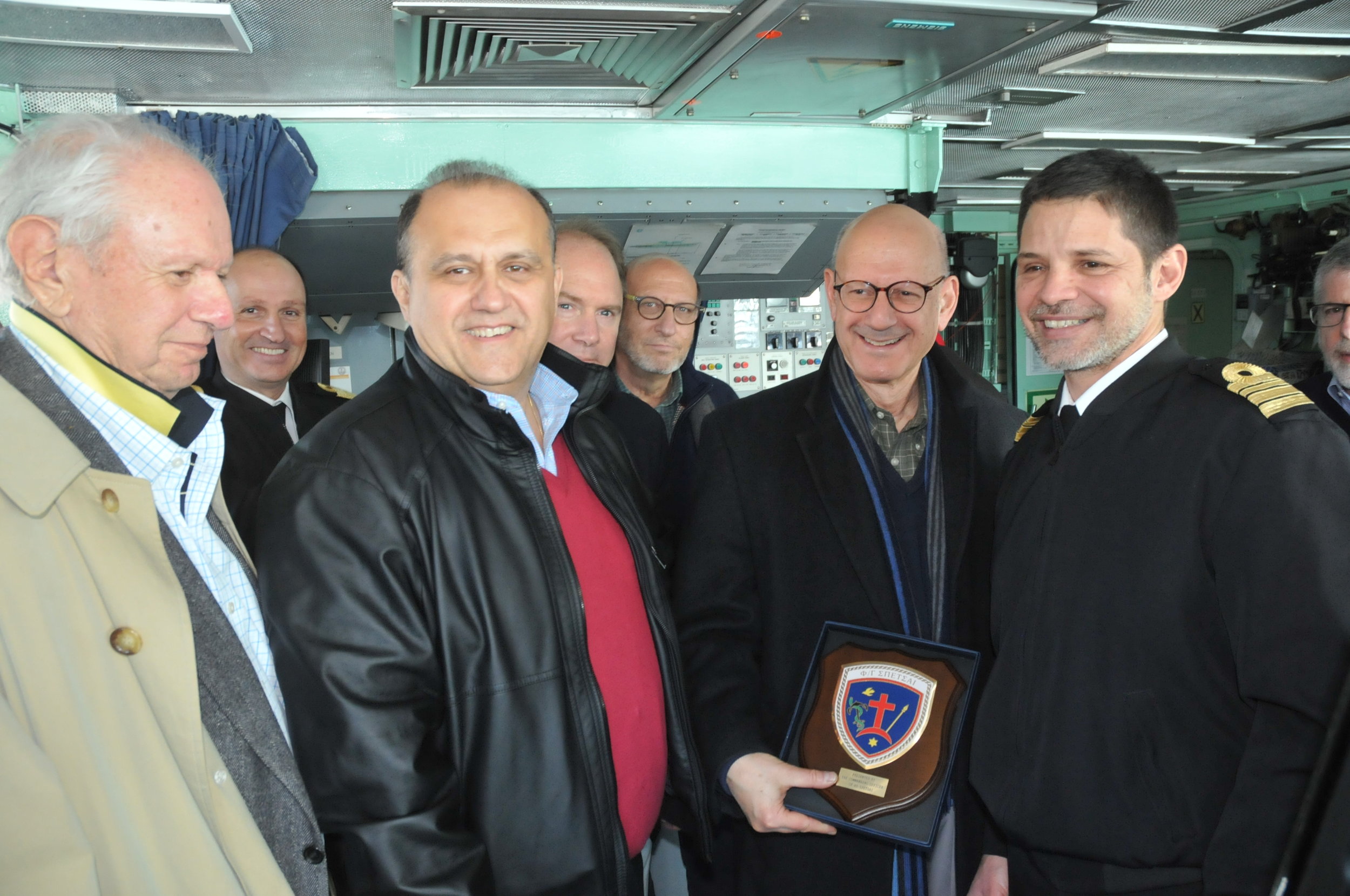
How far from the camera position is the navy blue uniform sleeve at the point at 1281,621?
136 cm

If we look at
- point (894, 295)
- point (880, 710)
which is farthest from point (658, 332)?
point (880, 710)

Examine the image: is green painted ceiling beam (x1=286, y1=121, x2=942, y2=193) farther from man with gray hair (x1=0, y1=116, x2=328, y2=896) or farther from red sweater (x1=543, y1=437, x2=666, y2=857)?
man with gray hair (x1=0, y1=116, x2=328, y2=896)

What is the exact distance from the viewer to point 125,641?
1.16 meters

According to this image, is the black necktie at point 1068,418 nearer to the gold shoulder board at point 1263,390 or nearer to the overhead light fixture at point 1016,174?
the gold shoulder board at point 1263,390

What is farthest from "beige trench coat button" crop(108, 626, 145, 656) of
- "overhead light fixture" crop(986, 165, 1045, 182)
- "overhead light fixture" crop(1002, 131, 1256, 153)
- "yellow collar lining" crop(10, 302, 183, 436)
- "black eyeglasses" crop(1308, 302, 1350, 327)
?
"overhead light fixture" crop(986, 165, 1045, 182)

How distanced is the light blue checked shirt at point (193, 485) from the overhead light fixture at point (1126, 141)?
478 cm

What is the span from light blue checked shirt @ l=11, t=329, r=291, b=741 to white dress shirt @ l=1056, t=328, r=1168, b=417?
1562 mm

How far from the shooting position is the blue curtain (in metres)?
3.13

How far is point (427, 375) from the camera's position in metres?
1.72

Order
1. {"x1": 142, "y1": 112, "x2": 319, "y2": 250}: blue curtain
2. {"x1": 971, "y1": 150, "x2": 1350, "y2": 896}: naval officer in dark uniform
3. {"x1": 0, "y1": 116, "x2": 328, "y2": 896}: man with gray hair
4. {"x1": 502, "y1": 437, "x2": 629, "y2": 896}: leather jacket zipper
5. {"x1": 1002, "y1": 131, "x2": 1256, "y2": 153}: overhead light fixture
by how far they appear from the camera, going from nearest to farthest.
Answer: {"x1": 0, "y1": 116, "x2": 328, "y2": 896}: man with gray hair
{"x1": 971, "y1": 150, "x2": 1350, "y2": 896}: naval officer in dark uniform
{"x1": 502, "y1": 437, "x2": 629, "y2": 896}: leather jacket zipper
{"x1": 142, "y1": 112, "x2": 319, "y2": 250}: blue curtain
{"x1": 1002, "y1": 131, "x2": 1256, "y2": 153}: overhead light fixture

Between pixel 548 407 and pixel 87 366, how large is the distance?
0.94m

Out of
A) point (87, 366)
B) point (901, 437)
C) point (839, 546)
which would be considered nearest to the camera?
point (87, 366)

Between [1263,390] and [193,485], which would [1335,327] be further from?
[193,485]

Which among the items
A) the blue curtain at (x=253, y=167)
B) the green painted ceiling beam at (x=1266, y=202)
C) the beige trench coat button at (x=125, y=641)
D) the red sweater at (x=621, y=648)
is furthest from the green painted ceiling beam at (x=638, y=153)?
the green painted ceiling beam at (x=1266, y=202)
